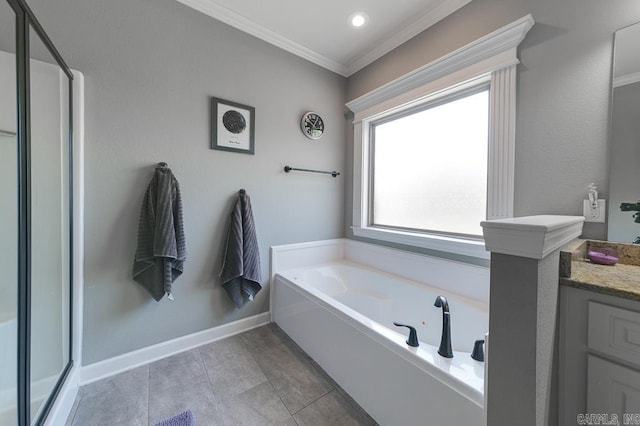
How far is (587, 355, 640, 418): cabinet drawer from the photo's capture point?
0.73m

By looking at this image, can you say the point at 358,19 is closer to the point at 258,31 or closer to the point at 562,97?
the point at 258,31

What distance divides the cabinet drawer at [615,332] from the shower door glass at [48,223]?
7.20 ft

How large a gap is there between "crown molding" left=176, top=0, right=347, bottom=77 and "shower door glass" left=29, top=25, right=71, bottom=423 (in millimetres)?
1060

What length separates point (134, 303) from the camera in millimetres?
1648

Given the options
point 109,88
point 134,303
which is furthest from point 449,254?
point 109,88

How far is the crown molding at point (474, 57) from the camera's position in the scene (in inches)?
56.6

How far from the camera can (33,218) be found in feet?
3.72

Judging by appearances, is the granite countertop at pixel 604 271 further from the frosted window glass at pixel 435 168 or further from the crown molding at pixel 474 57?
the crown molding at pixel 474 57

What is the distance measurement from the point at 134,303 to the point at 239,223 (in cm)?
87

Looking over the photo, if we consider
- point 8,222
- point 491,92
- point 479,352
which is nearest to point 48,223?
point 8,222

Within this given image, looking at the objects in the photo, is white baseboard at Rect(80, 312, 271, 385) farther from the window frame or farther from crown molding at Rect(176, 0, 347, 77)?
crown molding at Rect(176, 0, 347, 77)

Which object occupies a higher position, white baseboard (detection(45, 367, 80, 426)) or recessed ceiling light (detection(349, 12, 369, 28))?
recessed ceiling light (detection(349, 12, 369, 28))

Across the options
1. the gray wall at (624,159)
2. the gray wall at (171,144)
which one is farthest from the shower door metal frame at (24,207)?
the gray wall at (624,159)

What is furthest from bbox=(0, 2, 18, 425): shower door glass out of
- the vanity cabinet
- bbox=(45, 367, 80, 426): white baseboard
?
the vanity cabinet
